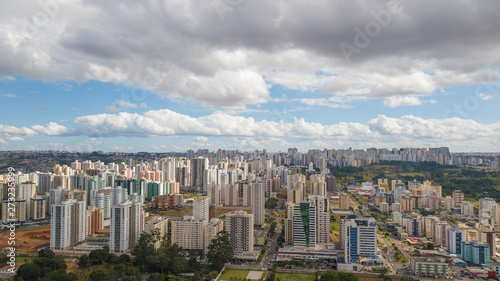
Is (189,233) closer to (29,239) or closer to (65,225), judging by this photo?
(65,225)

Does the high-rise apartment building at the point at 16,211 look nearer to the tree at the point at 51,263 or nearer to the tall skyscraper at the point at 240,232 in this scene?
the tree at the point at 51,263

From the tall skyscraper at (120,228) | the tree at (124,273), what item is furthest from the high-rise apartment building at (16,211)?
the tree at (124,273)

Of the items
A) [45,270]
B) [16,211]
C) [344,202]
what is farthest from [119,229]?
[344,202]

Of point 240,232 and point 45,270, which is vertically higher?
point 240,232

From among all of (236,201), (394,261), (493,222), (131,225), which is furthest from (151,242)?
(493,222)

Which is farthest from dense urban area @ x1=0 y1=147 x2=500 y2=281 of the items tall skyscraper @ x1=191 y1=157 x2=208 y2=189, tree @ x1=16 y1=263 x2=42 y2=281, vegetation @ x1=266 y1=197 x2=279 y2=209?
tall skyscraper @ x1=191 y1=157 x2=208 y2=189
